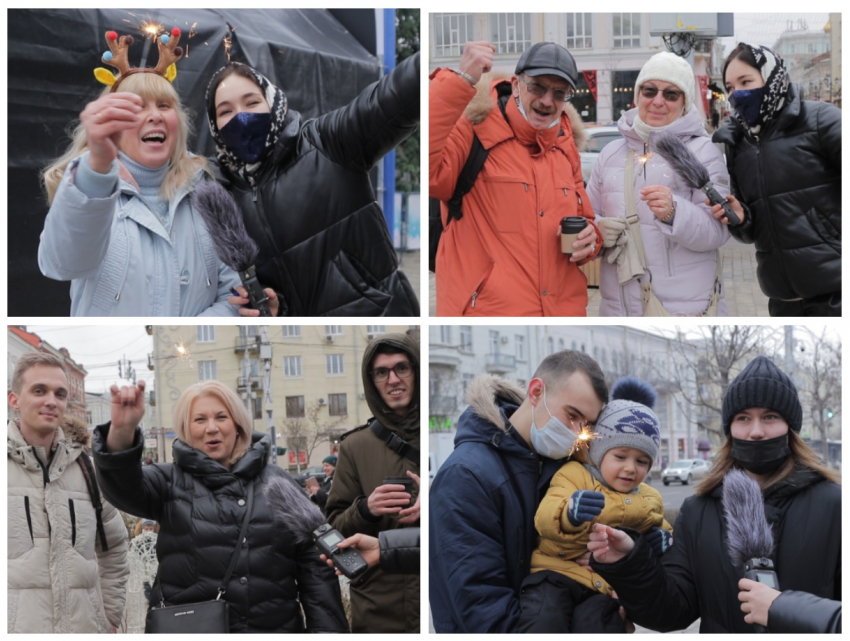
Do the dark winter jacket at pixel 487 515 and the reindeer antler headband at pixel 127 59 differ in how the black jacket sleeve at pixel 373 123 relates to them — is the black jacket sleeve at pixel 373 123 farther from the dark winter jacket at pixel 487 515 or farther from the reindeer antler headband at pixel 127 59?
the dark winter jacket at pixel 487 515

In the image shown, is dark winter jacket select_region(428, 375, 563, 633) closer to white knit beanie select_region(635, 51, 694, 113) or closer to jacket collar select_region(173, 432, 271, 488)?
jacket collar select_region(173, 432, 271, 488)

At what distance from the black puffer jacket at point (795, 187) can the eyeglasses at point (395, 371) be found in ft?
4.69

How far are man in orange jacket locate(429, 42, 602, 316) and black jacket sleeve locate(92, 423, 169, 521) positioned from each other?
1376mm

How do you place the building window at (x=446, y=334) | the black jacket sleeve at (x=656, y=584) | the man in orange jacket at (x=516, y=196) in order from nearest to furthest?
1. the black jacket sleeve at (x=656, y=584)
2. the man in orange jacket at (x=516, y=196)
3. the building window at (x=446, y=334)

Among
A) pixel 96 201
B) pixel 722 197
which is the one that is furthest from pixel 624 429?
pixel 96 201

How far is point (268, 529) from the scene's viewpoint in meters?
4.12

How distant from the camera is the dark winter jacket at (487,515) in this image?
13.0 ft

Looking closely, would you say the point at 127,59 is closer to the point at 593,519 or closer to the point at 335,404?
the point at 335,404

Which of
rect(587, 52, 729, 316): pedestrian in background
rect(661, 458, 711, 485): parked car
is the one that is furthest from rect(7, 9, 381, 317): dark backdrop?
rect(661, 458, 711, 485): parked car

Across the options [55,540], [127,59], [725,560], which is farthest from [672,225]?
[55,540]

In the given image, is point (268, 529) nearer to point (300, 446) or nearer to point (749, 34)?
point (300, 446)

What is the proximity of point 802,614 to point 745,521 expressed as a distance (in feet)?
1.42

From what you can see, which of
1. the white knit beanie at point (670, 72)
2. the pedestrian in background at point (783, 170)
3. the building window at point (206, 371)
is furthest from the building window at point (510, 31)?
the building window at point (206, 371)

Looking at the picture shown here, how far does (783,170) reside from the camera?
425 cm
